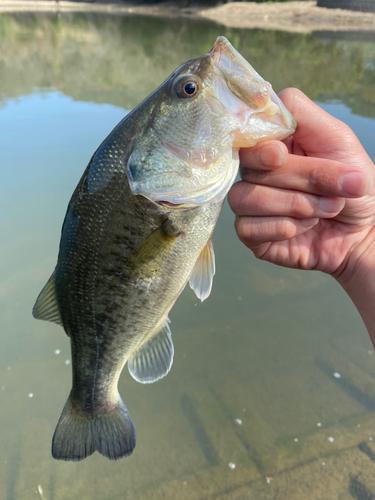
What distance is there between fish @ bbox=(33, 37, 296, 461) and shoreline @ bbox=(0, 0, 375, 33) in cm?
3114

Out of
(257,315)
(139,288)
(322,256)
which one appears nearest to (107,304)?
(139,288)

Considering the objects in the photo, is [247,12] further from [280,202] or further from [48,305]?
[48,305]

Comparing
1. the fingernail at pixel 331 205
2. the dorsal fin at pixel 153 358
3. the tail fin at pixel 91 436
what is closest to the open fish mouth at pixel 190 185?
the fingernail at pixel 331 205

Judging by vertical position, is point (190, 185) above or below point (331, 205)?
above

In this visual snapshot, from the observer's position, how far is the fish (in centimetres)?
130

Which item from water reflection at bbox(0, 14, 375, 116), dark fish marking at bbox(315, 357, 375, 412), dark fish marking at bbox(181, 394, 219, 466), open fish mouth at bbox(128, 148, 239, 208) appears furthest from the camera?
water reflection at bbox(0, 14, 375, 116)

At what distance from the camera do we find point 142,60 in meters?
15.0

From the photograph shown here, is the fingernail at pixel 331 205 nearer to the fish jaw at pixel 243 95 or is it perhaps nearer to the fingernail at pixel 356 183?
the fingernail at pixel 356 183

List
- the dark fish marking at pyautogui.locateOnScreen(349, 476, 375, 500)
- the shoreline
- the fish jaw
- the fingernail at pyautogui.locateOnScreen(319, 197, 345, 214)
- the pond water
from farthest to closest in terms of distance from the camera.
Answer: the shoreline → the pond water → the dark fish marking at pyautogui.locateOnScreen(349, 476, 375, 500) → the fingernail at pyautogui.locateOnScreen(319, 197, 345, 214) → the fish jaw

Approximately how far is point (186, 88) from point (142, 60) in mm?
15864

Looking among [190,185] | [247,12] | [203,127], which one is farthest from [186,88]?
[247,12]

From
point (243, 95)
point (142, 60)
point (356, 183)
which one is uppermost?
point (142, 60)

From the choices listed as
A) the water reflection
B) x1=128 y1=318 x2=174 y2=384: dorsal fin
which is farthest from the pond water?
the water reflection

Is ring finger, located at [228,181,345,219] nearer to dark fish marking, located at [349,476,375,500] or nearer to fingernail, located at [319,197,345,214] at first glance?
fingernail, located at [319,197,345,214]
